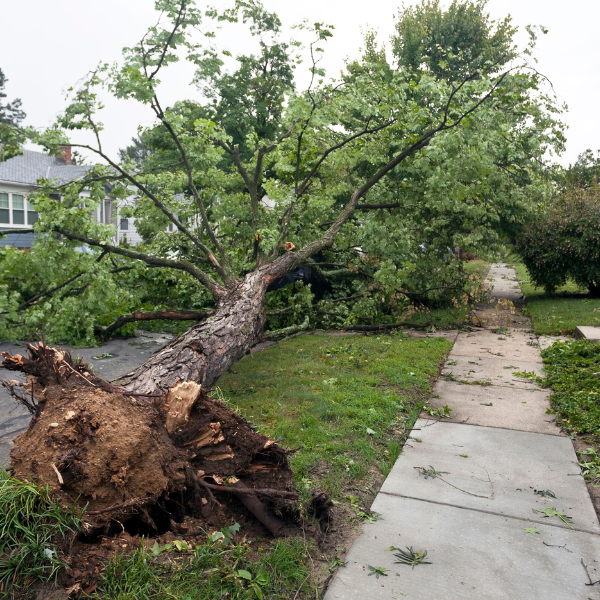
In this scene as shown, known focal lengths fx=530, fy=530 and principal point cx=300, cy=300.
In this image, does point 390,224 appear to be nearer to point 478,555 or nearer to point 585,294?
point 478,555

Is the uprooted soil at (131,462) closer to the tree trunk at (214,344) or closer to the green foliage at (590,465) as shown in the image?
the tree trunk at (214,344)

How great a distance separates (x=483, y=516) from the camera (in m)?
3.33

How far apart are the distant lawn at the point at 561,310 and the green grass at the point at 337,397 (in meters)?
2.46

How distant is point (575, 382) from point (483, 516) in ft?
11.2

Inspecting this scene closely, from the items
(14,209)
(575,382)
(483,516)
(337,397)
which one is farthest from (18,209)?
(483,516)

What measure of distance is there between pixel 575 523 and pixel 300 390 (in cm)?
314

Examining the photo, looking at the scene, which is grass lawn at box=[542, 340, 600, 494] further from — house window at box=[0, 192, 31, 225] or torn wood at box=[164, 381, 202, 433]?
house window at box=[0, 192, 31, 225]

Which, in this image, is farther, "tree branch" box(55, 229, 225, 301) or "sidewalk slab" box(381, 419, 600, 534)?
"tree branch" box(55, 229, 225, 301)

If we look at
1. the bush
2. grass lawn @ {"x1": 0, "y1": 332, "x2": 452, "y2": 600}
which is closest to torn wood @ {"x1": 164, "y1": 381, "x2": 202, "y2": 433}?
grass lawn @ {"x1": 0, "y1": 332, "x2": 452, "y2": 600}

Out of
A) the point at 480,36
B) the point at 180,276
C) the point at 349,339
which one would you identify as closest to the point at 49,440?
the point at 349,339

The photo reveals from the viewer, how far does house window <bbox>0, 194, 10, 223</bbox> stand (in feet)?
77.5

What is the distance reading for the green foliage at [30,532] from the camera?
2.28m

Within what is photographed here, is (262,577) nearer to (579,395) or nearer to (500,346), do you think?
(579,395)

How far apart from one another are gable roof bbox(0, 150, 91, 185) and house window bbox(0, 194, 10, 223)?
0.82 metres
